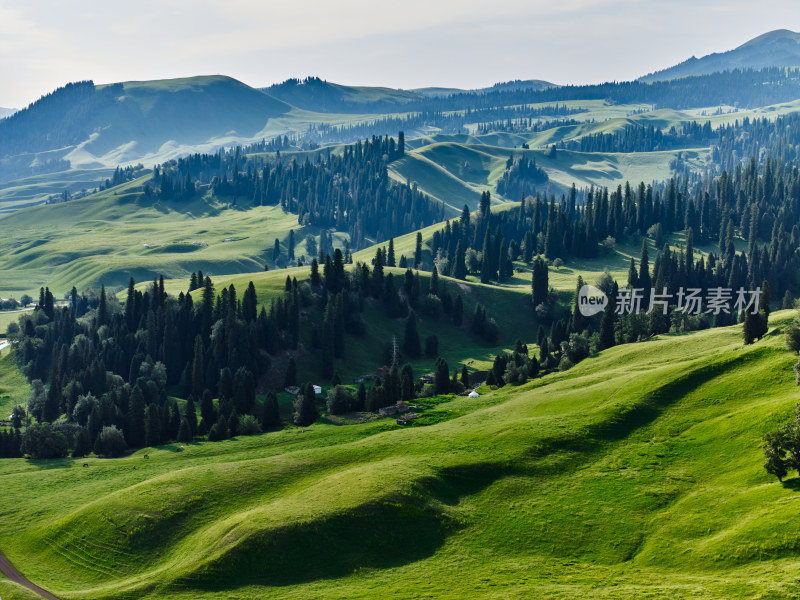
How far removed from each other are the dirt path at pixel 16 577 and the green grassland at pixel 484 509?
1129mm

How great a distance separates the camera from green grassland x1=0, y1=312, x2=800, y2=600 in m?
70.4

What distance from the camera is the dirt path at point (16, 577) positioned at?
3253 inches

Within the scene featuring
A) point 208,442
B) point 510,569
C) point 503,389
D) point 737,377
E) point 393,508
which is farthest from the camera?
point 503,389

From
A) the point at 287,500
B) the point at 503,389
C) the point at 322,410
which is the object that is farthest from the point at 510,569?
the point at 322,410

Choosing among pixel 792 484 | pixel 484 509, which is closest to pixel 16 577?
pixel 484 509

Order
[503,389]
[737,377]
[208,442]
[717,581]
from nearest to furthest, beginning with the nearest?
[717,581] → [737,377] → [208,442] → [503,389]

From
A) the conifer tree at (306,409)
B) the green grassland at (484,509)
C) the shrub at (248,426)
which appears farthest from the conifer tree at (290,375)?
the green grassland at (484,509)

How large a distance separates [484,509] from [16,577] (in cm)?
5876

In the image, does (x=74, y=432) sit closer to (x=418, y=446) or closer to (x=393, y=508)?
(x=418, y=446)

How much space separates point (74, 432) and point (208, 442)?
31248 mm

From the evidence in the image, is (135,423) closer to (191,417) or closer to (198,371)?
(191,417)

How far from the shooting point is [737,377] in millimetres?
101938

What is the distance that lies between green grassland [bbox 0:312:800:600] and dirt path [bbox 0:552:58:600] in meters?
1.13

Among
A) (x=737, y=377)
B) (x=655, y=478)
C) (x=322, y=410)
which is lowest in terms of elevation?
(x=322, y=410)
